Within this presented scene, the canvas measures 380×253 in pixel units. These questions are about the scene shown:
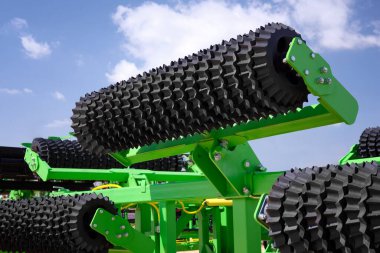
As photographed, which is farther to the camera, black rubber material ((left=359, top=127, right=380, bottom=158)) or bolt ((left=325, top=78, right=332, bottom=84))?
black rubber material ((left=359, top=127, right=380, bottom=158))

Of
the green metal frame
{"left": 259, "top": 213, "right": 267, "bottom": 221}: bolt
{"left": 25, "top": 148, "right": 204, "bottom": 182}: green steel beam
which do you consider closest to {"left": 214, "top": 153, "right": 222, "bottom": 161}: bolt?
the green metal frame

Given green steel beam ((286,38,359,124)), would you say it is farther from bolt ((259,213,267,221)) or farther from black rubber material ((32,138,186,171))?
black rubber material ((32,138,186,171))

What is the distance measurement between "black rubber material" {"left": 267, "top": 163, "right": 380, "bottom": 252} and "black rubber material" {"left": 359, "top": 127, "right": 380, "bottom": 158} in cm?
319

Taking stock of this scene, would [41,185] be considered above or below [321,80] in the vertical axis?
above

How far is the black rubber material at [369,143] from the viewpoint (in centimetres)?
463

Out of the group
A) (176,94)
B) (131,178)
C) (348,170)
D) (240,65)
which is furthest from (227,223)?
(348,170)

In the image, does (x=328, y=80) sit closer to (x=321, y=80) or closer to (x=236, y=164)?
(x=321, y=80)

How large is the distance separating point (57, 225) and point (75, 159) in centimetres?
205

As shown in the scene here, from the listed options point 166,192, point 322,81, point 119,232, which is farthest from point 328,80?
point 119,232

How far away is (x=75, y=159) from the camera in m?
5.07

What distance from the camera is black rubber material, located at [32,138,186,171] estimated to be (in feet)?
16.0

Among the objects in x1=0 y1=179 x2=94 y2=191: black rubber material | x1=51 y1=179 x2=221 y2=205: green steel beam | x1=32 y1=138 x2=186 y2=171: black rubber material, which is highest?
x1=32 y1=138 x2=186 y2=171: black rubber material

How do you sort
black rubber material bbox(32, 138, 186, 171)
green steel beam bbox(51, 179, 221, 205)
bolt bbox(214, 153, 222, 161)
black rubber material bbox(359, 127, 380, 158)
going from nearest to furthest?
bolt bbox(214, 153, 222, 161) < green steel beam bbox(51, 179, 221, 205) < black rubber material bbox(359, 127, 380, 158) < black rubber material bbox(32, 138, 186, 171)

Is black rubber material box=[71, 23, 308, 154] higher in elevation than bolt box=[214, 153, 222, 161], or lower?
higher
